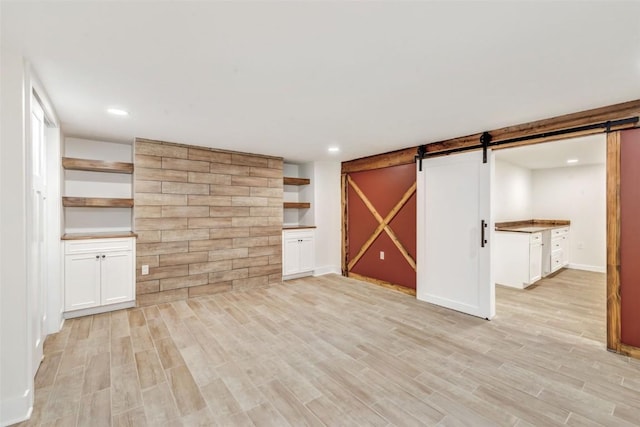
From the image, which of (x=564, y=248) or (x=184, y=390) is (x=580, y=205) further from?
(x=184, y=390)

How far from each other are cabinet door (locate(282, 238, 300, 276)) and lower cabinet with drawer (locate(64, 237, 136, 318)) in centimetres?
234

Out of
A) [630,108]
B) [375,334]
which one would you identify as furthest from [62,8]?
[630,108]

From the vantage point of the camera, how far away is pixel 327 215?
5.81 metres

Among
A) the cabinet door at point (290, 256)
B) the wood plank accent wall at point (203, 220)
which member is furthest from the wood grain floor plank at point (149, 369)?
the cabinet door at point (290, 256)

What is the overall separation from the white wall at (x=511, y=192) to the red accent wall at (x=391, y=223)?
2.21 m

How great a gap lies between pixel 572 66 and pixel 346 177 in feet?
13.3

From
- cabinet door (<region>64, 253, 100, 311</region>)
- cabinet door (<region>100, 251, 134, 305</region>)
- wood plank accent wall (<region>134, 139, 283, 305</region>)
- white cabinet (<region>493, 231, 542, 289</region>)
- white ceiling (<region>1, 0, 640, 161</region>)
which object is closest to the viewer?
white ceiling (<region>1, 0, 640, 161</region>)

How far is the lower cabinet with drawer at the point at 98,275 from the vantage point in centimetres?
342

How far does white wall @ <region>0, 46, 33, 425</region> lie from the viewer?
5.73 feet

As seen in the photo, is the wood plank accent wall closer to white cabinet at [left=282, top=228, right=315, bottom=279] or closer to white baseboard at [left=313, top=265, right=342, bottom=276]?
white cabinet at [left=282, top=228, right=315, bottom=279]

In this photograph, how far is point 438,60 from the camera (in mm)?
1822

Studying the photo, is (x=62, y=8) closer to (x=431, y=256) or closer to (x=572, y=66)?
(x=572, y=66)

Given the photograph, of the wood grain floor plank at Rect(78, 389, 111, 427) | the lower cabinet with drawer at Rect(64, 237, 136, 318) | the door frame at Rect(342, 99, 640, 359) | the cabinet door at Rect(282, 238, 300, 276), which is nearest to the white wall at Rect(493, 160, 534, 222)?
the door frame at Rect(342, 99, 640, 359)

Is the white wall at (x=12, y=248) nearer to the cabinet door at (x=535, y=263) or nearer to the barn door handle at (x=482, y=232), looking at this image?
the barn door handle at (x=482, y=232)
